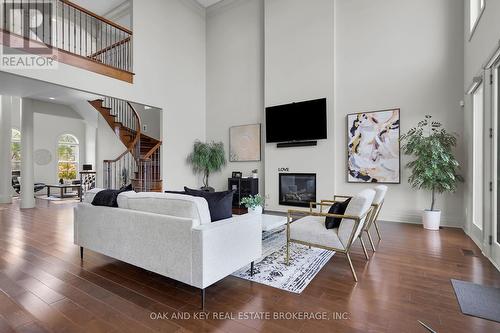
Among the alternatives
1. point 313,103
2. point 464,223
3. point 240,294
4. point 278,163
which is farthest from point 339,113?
point 240,294

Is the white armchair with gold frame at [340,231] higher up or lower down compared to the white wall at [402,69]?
lower down

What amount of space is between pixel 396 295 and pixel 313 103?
4.53 meters

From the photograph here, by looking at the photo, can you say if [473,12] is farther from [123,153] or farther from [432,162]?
[123,153]

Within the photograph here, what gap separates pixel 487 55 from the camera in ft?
10.6

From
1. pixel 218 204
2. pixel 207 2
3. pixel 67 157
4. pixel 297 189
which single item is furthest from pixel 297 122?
pixel 67 157

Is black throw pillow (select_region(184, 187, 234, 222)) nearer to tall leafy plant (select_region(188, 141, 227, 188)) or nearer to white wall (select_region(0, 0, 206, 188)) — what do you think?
white wall (select_region(0, 0, 206, 188))

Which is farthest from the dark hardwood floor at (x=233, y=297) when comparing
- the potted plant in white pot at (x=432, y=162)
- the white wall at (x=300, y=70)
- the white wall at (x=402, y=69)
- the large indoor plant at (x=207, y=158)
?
the large indoor plant at (x=207, y=158)

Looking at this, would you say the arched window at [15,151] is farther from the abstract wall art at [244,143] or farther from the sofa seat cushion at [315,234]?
the sofa seat cushion at [315,234]

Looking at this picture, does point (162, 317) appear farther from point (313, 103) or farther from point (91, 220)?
point (313, 103)

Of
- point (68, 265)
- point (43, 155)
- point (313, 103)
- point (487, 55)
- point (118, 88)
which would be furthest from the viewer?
point (43, 155)

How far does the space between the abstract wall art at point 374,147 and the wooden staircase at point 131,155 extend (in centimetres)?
459

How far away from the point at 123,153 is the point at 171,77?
2.31m

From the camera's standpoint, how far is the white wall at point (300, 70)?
5.85 meters

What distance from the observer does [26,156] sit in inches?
280
